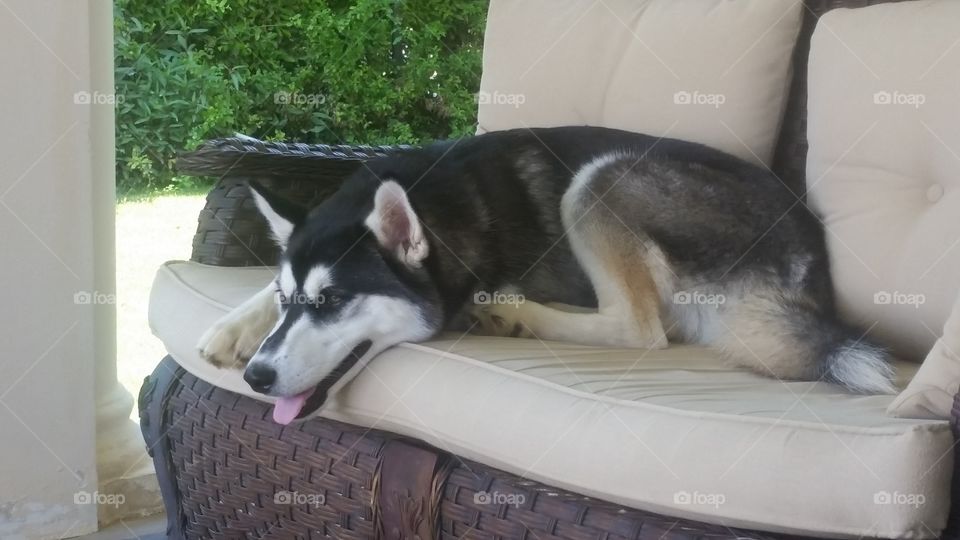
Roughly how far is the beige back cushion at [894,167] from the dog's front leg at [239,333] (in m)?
0.99

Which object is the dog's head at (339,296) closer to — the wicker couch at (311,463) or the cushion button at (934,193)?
the wicker couch at (311,463)

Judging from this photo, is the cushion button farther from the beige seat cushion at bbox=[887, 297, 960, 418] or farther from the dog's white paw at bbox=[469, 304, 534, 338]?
the dog's white paw at bbox=[469, 304, 534, 338]

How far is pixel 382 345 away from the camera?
1.56 m

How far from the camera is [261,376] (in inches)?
58.1

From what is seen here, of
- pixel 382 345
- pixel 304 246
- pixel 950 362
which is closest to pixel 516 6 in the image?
pixel 304 246

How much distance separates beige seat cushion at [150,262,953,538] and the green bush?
263 centimetres

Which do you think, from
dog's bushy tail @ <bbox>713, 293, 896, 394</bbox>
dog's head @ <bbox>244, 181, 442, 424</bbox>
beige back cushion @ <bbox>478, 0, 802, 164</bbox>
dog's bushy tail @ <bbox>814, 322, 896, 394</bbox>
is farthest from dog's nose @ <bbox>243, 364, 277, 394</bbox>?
beige back cushion @ <bbox>478, 0, 802, 164</bbox>

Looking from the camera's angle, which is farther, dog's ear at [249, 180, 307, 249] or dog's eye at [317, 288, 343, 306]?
dog's ear at [249, 180, 307, 249]

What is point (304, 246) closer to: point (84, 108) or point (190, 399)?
point (190, 399)

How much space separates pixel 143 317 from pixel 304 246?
218cm

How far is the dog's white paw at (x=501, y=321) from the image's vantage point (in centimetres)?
170

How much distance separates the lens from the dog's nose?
4.84 ft

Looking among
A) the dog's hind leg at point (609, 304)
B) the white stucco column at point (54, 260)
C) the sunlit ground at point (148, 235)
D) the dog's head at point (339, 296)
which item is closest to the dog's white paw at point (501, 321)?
the dog's hind leg at point (609, 304)

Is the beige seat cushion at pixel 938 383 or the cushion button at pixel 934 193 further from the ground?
the cushion button at pixel 934 193
